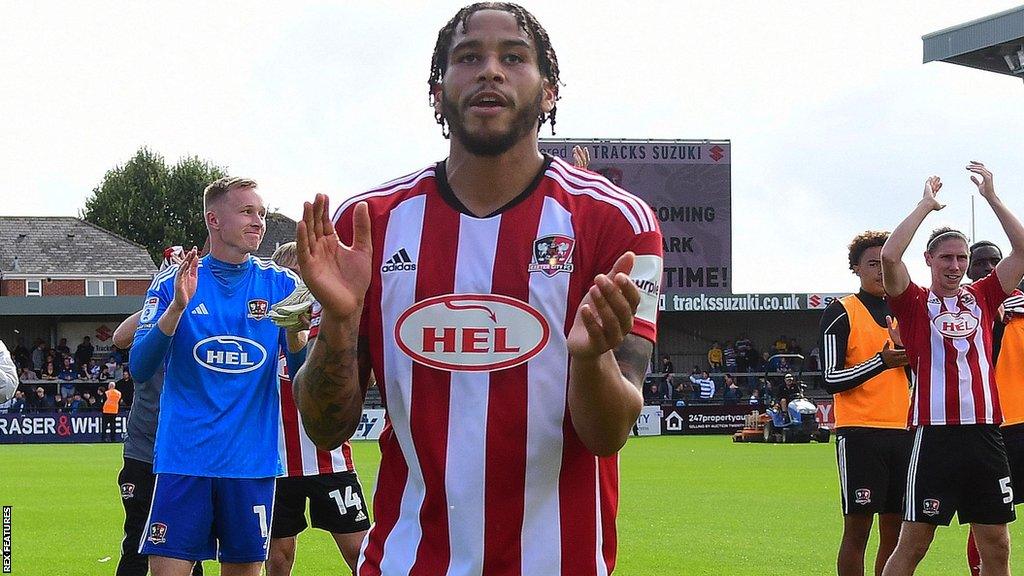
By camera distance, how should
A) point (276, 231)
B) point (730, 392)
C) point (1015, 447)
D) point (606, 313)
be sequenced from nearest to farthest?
1. point (606, 313)
2. point (1015, 447)
3. point (730, 392)
4. point (276, 231)

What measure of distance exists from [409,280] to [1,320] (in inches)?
1967

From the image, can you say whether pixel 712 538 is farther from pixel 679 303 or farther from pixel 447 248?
pixel 679 303

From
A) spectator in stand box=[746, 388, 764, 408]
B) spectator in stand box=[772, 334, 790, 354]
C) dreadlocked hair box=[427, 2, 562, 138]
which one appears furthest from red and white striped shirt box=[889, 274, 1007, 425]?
spectator in stand box=[772, 334, 790, 354]

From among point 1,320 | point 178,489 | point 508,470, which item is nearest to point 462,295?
point 508,470

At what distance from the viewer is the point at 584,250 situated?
313cm

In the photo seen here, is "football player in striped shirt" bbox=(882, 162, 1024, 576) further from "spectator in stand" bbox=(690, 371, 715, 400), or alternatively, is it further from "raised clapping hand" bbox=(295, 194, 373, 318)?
"spectator in stand" bbox=(690, 371, 715, 400)

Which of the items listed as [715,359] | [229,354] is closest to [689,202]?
[715,359]

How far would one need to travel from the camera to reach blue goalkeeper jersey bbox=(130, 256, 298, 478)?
6.04 metres

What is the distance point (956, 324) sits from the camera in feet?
24.5

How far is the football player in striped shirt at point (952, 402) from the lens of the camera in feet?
24.0

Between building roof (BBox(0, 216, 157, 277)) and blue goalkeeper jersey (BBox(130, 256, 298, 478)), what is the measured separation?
6448 cm

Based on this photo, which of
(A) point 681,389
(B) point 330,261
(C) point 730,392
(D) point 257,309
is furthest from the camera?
(C) point 730,392

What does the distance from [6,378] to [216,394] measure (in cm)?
145

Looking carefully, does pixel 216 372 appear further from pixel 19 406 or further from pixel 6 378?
pixel 19 406
